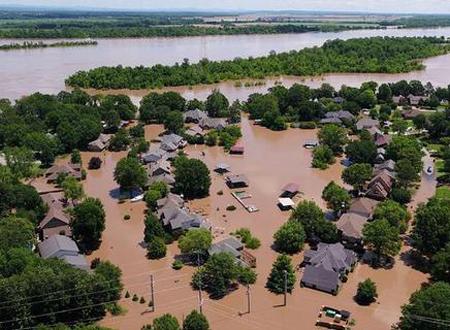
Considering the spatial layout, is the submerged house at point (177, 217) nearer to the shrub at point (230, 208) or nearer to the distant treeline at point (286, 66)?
the shrub at point (230, 208)

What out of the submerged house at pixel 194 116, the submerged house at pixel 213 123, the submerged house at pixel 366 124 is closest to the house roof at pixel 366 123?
the submerged house at pixel 366 124

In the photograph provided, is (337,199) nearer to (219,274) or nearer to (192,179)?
(192,179)

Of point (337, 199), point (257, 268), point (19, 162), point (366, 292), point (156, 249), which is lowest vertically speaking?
point (257, 268)

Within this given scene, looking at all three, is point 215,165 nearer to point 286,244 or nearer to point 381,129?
point 286,244

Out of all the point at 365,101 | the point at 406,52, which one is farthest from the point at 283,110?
the point at 406,52

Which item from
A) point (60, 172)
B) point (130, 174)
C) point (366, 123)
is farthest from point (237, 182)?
point (366, 123)

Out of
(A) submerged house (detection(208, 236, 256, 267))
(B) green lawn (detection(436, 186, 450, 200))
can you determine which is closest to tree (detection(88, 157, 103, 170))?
(A) submerged house (detection(208, 236, 256, 267))
